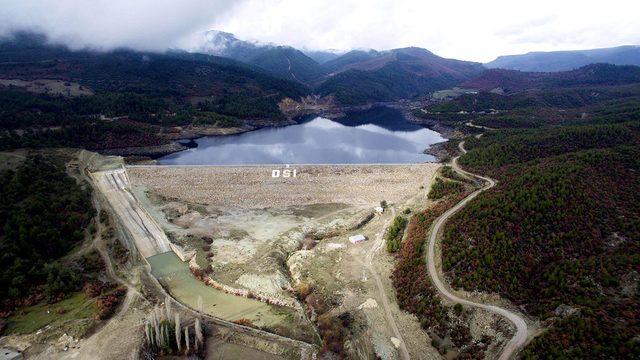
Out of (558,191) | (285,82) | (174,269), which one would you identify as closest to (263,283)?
(174,269)

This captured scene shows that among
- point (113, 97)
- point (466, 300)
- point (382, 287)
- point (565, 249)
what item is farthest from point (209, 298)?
point (113, 97)

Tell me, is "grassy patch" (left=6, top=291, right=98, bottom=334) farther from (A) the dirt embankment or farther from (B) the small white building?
(B) the small white building

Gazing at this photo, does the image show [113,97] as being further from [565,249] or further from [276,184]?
[565,249]

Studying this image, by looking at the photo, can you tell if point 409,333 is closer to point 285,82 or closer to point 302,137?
point 302,137

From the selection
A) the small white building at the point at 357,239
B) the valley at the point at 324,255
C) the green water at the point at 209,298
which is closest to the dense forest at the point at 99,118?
the valley at the point at 324,255

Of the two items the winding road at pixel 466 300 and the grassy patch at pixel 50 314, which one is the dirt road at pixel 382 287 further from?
the grassy patch at pixel 50 314

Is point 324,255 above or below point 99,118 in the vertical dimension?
below
